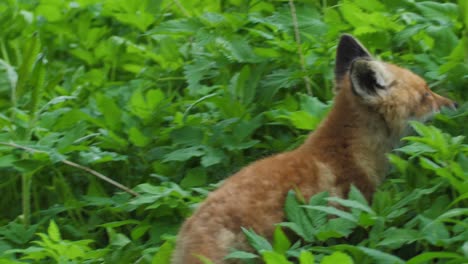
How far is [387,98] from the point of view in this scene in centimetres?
575

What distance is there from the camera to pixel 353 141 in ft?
18.4

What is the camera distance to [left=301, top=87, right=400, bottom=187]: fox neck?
5.46 meters

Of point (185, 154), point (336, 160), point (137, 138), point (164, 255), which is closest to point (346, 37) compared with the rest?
point (336, 160)

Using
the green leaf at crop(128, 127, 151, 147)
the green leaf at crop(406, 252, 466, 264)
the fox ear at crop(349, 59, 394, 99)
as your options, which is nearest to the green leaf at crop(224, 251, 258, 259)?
A: the green leaf at crop(406, 252, 466, 264)

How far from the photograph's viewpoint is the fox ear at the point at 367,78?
18.5ft

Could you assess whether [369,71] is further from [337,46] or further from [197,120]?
[197,120]

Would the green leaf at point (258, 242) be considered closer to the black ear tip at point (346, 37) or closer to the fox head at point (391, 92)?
the fox head at point (391, 92)

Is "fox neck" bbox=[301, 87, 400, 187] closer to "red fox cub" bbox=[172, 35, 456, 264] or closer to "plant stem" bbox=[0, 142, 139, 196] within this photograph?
"red fox cub" bbox=[172, 35, 456, 264]

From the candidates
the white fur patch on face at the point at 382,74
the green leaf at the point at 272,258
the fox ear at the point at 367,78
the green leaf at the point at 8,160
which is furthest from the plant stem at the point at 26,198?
the green leaf at the point at 272,258

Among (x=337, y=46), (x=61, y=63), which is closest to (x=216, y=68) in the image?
(x=337, y=46)

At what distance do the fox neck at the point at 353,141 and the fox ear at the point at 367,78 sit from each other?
0.07 metres

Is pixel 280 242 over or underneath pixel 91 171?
over

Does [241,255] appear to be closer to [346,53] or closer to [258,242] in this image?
[258,242]

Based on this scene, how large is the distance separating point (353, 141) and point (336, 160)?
0.20 meters
